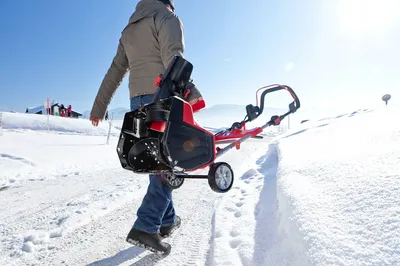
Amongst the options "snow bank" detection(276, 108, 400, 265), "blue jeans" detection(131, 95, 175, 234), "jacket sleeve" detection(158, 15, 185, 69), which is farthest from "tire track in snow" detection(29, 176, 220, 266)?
"jacket sleeve" detection(158, 15, 185, 69)

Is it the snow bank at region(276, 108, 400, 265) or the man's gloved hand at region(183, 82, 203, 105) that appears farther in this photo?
the man's gloved hand at region(183, 82, 203, 105)

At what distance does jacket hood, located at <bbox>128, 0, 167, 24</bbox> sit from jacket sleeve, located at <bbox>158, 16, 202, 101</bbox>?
0.55 feet

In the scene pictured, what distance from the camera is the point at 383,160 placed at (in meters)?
1.94

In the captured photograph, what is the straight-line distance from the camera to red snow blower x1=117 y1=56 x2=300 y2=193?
5.26 ft

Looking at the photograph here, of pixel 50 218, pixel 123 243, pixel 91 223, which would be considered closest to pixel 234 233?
pixel 123 243

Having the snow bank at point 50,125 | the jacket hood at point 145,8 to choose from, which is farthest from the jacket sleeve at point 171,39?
the snow bank at point 50,125

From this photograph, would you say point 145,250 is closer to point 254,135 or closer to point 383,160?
point 254,135

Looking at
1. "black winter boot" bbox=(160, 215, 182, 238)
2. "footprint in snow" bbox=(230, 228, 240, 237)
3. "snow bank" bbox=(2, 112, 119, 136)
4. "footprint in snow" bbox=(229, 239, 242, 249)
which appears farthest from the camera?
"snow bank" bbox=(2, 112, 119, 136)

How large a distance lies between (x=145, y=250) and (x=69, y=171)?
13.0 feet

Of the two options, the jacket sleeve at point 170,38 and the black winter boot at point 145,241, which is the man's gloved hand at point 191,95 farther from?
the black winter boot at point 145,241

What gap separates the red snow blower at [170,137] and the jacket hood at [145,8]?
0.61 meters

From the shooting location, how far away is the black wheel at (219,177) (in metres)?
1.84

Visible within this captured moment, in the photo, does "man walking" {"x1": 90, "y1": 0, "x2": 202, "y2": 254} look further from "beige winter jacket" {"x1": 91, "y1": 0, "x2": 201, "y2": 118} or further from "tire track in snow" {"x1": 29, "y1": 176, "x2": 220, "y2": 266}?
"tire track in snow" {"x1": 29, "y1": 176, "x2": 220, "y2": 266}

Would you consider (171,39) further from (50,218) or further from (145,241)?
(50,218)
